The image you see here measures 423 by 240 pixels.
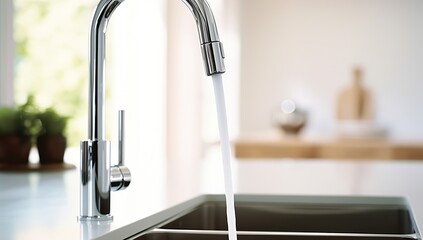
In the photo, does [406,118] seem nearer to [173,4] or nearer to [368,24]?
[368,24]

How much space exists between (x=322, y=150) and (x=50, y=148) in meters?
2.49

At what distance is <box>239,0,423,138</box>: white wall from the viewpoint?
251 inches

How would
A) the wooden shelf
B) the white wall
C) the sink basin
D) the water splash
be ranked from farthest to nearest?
the white wall → the wooden shelf → the sink basin → the water splash

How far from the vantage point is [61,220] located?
3.19 feet

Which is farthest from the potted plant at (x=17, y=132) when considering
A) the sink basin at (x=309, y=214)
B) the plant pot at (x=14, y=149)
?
the sink basin at (x=309, y=214)

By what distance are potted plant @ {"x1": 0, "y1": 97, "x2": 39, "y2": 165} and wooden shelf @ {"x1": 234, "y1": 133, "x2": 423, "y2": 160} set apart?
2.27 metres

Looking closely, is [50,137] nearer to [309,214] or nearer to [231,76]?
[309,214]

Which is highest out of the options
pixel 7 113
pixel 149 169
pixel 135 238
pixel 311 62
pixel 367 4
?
pixel 367 4

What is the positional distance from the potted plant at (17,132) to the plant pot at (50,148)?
31mm

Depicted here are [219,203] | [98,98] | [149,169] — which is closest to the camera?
[98,98]

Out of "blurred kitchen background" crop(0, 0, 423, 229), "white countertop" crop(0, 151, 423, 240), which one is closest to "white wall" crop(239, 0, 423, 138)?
"blurred kitchen background" crop(0, 0, 423, 229)

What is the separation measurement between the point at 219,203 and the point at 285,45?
16.9 ft

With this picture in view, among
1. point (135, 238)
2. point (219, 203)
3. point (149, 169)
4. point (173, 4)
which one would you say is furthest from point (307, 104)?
point (135, 238)

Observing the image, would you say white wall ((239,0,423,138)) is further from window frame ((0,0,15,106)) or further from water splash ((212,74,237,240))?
water splash ((212,74,237,240))
